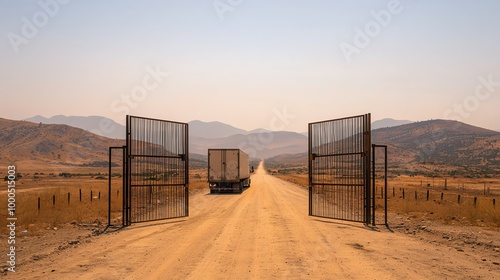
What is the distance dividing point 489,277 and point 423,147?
19337 centimetres

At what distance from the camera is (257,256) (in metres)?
11.8

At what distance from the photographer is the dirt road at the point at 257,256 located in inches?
394

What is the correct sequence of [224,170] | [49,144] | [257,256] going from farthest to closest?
[49,144]
[224,170]
[257,256]

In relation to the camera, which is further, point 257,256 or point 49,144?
point 49,144

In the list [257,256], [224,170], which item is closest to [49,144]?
[224,170]

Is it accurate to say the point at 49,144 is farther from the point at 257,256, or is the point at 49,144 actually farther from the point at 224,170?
the point at 257,256

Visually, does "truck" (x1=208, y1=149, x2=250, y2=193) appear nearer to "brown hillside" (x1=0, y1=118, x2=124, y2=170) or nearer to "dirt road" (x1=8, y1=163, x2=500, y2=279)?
"dirt road" (x1=8, y1=163, x2=500, y2=279)

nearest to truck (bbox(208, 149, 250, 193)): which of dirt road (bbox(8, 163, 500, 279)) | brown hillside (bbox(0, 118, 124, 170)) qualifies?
dirt road (bbox(8, 163, 500, 279))

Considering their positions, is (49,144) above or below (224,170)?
above

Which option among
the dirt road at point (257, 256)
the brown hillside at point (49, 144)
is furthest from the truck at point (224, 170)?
the brown hillside at point (49, 144)

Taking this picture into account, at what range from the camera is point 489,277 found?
995 cm

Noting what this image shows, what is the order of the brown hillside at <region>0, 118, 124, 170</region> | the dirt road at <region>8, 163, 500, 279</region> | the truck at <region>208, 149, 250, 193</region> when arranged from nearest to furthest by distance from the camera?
1. the dirt road at <region>8, 163, 500, 279</region>
2. the truck at <region>208, 149, 250, 193</region>
3. the brown hillside at <region>0, 118, 124, 170</region>

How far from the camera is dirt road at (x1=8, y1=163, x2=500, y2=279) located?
32.8ft

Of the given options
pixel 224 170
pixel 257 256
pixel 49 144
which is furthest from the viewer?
pixel 49 144
